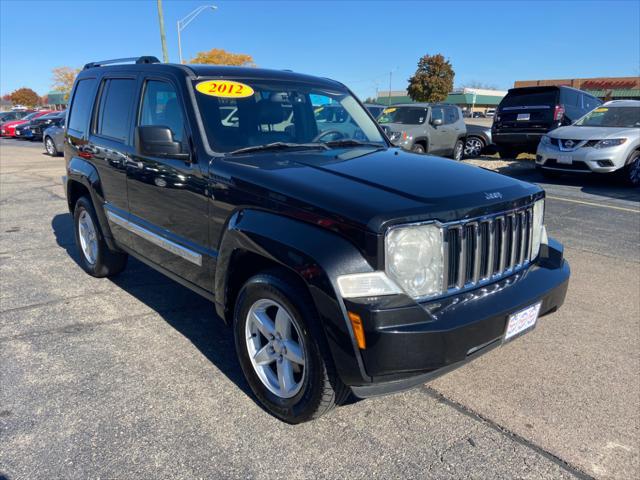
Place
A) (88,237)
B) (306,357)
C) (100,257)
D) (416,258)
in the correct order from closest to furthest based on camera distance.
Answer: (416,258)
(306,357)
(100,257)
(88,237)

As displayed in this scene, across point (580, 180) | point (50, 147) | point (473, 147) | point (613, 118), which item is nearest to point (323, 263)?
point (613, 118)

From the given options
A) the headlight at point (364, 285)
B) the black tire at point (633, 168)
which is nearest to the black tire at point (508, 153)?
the black tire at point (633, 168)

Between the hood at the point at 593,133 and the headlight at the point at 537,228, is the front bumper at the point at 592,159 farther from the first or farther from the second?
the headlight at the point at 537,228

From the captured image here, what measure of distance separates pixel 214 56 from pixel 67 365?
55277mm

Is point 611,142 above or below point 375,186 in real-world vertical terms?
below

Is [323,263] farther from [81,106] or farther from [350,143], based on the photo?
[81,106]

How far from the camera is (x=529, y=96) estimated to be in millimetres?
12805

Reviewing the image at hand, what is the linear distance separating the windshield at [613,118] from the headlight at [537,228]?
8.95m

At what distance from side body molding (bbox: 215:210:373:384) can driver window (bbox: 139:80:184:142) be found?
124 centimetres

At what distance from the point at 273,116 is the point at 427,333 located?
204 cm

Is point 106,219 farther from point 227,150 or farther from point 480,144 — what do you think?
Result: point 480,144

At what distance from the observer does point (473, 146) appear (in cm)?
1566

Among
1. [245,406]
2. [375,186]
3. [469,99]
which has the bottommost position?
[245,406]

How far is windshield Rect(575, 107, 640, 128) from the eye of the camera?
10.4 m
